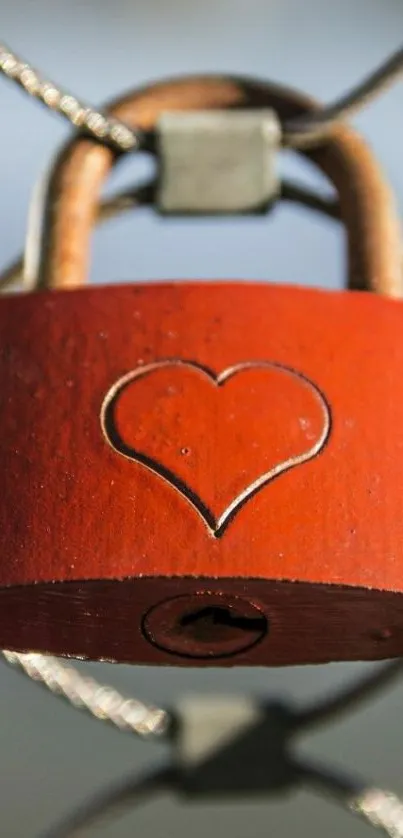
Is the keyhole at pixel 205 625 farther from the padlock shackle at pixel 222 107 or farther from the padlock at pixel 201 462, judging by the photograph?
the padlock shackle at pixel 222 107

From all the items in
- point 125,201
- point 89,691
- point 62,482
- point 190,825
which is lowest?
point 190,825

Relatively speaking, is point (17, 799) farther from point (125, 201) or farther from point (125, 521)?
point (125, 521)

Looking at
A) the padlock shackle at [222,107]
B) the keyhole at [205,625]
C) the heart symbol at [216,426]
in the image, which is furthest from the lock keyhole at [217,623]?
the padlock shackle at [222,107]

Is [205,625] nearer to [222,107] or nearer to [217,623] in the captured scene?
[217,623]

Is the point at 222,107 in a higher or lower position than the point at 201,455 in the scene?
higher

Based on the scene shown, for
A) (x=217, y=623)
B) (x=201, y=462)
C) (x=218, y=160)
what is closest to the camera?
(x=201, y=462)

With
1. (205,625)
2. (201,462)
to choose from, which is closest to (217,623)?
(205,625)

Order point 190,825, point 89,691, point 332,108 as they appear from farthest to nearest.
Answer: point 190,825 → point 89,691 → point 332,108

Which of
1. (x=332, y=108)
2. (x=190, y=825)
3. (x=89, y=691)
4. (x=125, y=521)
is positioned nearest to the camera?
(x=125, y=521)

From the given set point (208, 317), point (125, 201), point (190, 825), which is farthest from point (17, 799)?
point (208, 317)

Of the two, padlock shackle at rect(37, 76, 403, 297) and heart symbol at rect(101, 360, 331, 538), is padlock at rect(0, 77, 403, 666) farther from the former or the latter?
padlock shackle at rect(37, 76, 403, 297)
